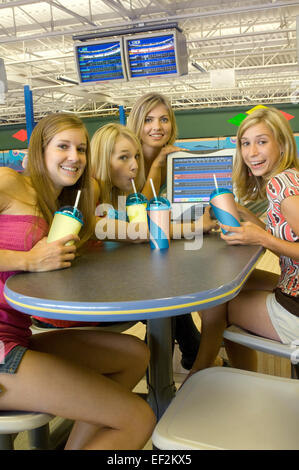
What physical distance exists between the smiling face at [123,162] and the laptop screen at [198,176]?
35 cm

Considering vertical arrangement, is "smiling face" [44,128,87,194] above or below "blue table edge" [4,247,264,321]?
above

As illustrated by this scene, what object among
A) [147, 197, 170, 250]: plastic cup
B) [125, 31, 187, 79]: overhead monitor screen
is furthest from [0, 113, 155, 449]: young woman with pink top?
[125, 31, 187, 79]: overhead monitor screen

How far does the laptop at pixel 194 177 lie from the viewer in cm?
229

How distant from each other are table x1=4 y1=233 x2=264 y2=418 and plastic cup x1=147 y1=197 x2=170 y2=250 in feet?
0.13

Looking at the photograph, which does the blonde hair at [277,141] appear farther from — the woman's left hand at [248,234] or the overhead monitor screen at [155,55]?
the overhead monitor screen at [155,55]

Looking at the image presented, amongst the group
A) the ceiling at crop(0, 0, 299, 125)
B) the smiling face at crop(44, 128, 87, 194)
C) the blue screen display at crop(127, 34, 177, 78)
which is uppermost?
the ceiling at crop(0, 0, 299, 125)

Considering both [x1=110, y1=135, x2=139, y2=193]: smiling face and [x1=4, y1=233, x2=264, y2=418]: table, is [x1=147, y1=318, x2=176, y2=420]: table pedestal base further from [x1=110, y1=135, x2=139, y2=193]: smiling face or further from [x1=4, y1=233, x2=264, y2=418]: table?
[x1=110, y1=135, x2=139, y2=193]: smiling face

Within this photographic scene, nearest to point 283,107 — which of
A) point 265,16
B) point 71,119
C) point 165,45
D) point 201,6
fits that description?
point 265,16

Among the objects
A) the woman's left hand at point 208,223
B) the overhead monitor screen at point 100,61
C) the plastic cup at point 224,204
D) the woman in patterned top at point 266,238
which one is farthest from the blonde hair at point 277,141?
the overhead monitor screen at point 100,61

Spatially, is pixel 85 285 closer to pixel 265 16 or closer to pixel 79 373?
pixel 79 373

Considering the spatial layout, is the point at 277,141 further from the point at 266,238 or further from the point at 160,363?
the point at 160,363

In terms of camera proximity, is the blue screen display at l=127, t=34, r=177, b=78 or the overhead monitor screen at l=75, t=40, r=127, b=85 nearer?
the blue screen display at l=127, t=34, r=177, b=78

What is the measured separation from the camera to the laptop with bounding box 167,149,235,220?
2291 millimetres

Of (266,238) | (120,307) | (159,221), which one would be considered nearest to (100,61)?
(159,221)
